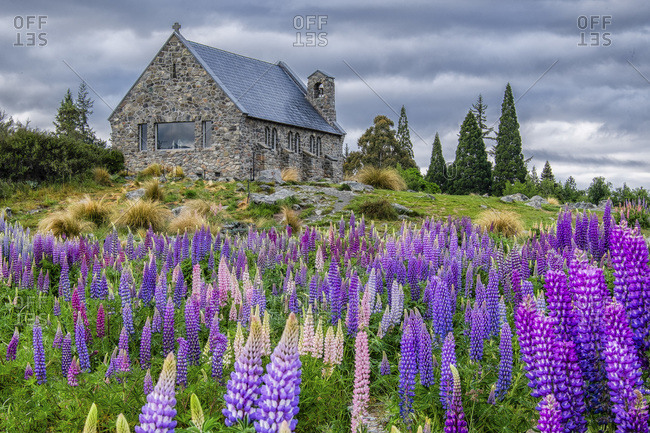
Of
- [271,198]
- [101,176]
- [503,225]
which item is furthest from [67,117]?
[503,225]

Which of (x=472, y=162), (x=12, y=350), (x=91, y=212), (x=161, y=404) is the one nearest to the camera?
(x=161, y=404)

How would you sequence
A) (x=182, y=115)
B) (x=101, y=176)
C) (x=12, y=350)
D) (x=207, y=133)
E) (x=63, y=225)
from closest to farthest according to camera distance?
(x=12, y=350)
(x=63, y=225)
(x=101, y=176)
(x=207, y=133)
(x=182, y=115)

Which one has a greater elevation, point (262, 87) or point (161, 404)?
point (262, 87)

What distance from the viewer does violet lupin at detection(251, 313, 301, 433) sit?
1.96 metres

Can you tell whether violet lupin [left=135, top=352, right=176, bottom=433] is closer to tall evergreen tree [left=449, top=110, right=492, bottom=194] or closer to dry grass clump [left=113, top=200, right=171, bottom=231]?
dry grass clump [left=113, top=200, right=171, bottom=231]

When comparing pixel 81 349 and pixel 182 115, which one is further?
pixel 182 115

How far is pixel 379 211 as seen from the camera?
49.8 ft

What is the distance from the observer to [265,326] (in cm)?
281

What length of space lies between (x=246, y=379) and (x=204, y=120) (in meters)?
31.8

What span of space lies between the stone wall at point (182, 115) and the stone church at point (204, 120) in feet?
0.19

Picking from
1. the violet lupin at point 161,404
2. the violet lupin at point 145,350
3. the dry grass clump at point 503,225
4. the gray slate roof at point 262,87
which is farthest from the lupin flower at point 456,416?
the gray slate roof at point 262,87

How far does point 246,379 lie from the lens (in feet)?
7.07

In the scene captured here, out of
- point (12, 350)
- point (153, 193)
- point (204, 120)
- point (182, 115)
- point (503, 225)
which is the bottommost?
point (12, 350)

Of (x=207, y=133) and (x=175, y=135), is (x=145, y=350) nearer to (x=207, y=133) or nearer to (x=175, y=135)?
(x=207, y=133)
